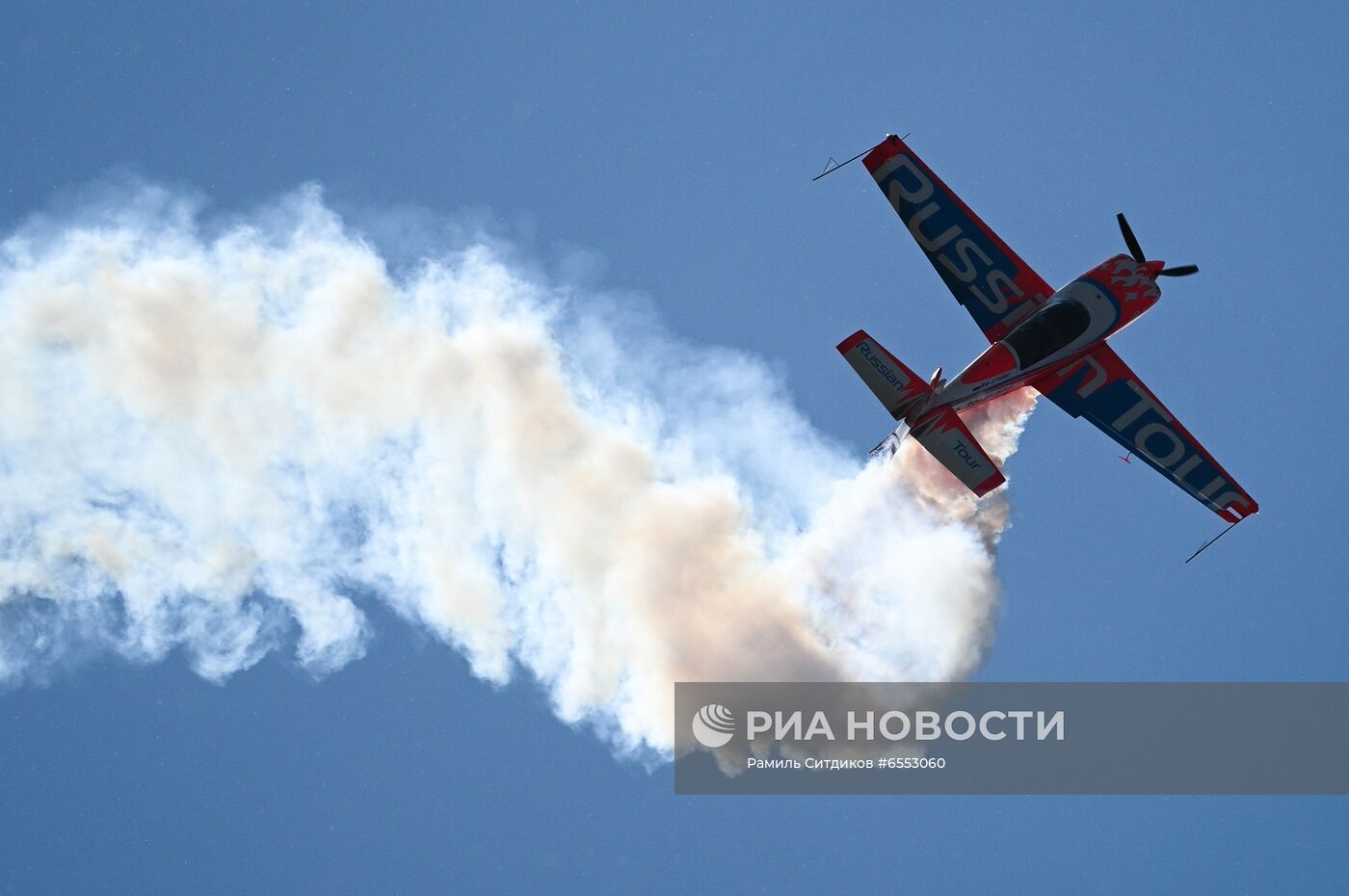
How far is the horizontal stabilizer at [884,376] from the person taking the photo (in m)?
42.3

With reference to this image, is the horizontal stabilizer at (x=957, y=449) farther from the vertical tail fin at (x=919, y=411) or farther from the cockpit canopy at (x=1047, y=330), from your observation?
the cockpit canopy at (x=1047, y=330)

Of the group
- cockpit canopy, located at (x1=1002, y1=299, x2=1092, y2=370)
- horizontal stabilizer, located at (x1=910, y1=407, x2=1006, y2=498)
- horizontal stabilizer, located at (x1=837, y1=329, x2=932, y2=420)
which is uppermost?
cockpit canopy, located at (x1=1002, y1=299, x2=1092, y2=370)

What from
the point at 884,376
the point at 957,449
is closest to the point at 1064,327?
the point at 957,449

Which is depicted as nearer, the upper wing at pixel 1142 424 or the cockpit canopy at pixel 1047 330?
the cockpit canopy at pixel 1047 330

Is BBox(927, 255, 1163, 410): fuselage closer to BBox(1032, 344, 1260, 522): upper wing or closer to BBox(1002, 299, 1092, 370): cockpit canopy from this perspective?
BBox(1002, 299, 1092, 370): cockpit canopy

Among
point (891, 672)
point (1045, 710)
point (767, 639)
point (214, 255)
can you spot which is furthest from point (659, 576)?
point (214, 255)

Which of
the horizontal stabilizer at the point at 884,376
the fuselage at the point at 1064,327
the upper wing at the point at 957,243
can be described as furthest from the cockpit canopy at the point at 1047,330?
the horizontal stabilizer at the point at 884,376

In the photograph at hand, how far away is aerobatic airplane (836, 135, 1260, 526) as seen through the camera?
44.0 metres

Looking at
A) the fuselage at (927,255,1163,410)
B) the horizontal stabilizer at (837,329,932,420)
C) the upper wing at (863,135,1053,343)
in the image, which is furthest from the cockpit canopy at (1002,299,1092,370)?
the horizontal stabilizer at (837,329,932,420)

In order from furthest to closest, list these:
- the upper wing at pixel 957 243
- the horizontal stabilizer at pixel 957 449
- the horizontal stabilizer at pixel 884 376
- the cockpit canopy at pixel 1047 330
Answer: the upper wing at pixel 957 243 → the cockpit canopy at pixel 1047 330 → the horizontal stabilizer at pixel 884 376 → the horizontal stabilizer at pixel 957 449

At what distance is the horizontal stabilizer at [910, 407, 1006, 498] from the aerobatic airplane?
3.33ft

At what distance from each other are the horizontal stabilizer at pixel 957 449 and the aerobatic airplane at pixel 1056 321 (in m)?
1.01

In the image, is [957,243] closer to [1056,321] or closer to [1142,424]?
[1056,321]

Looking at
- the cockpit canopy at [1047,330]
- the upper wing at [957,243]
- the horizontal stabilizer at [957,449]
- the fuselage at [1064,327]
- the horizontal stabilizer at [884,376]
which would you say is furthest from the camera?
the upper wing at [957,243]
